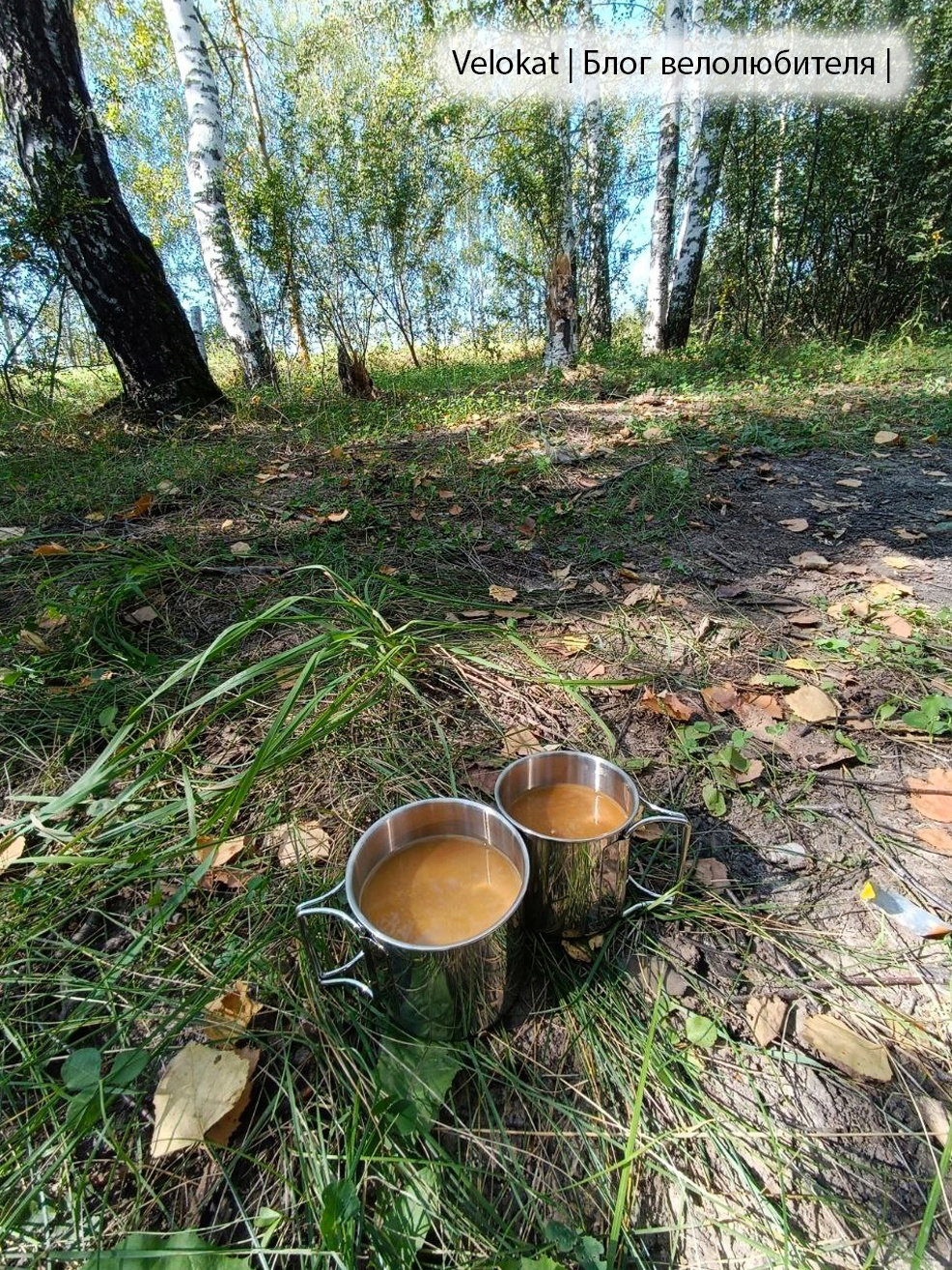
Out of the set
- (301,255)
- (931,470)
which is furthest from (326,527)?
(301,255)

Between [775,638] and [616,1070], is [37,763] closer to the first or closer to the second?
[616,1070]

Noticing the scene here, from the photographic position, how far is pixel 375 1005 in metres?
0.85

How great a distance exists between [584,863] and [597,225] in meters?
10.3

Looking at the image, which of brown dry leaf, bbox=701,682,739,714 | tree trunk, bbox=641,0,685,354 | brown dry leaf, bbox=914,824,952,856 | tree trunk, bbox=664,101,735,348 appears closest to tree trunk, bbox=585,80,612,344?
tree trunk, bbox=641,0,685,354

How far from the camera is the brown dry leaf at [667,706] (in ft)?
4.65

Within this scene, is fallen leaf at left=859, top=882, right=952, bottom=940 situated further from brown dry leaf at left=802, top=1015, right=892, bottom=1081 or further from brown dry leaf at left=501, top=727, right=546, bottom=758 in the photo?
brown dry leaf at left=501, top=727, right=546, bottom=758

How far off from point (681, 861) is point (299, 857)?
2.38 feet

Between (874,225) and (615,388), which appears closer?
(615,388)

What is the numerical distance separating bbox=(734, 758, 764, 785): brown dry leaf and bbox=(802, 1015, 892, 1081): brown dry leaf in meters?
0.48

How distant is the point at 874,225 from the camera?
7809mm

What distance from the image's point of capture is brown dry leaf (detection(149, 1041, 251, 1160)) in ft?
2.36

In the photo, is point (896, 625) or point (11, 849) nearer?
point (11, 849)

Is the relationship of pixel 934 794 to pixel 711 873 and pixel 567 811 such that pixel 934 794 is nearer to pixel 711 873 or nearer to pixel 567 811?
pixel 711 873

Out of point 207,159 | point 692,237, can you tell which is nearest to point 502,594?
point 207,159
